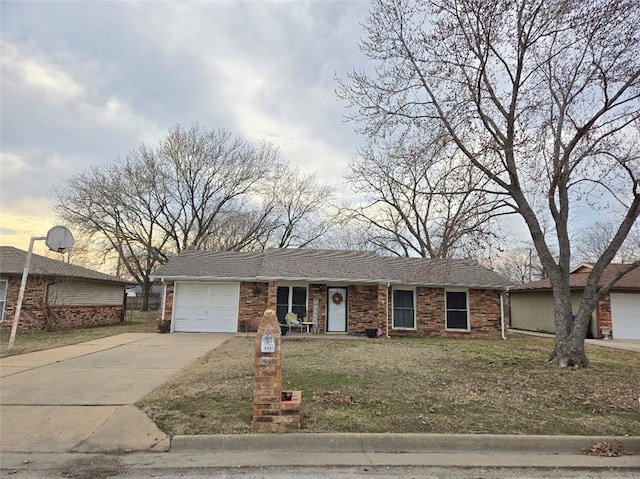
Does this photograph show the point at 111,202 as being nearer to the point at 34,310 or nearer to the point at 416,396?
the point at 34,310

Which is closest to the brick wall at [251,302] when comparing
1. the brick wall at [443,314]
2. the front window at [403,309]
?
the front window at [403,309]

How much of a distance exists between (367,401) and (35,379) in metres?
5.59

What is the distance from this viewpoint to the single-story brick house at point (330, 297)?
53.1 feet

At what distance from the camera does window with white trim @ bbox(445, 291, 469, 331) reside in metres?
17.2

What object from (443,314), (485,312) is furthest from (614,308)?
(443,314)

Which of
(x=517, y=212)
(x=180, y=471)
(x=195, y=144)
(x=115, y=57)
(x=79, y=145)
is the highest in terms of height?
(x=195, y=144)

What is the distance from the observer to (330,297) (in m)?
16.6

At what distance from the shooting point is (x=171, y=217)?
28656 millimetres

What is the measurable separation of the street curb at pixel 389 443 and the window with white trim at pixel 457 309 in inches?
512

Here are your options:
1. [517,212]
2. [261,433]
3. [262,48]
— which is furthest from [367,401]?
[262,48]

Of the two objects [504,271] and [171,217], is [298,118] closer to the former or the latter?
[171,217]

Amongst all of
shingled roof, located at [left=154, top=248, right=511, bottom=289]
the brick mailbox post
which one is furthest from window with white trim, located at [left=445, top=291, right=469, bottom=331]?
the brick mailbox post

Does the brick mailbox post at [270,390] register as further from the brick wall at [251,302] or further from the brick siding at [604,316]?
the brick siding at [604,316]

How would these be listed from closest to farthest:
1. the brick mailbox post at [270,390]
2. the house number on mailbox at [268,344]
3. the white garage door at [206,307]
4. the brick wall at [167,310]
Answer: the brick mailbox post at [270,390]
the house number on mailbox at [268,344]
the brick wall at [167,310]
the white garage door at [206,307]
